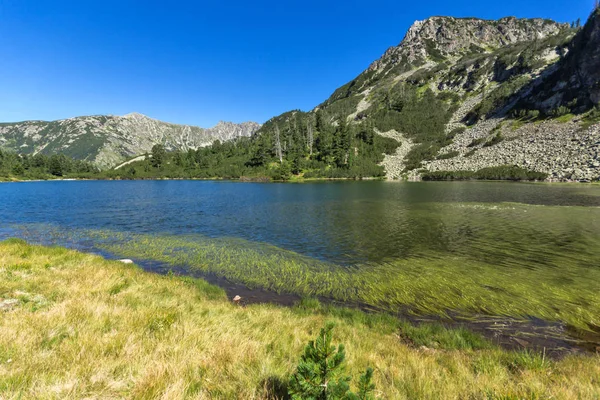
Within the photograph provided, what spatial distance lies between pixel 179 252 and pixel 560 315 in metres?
24.2

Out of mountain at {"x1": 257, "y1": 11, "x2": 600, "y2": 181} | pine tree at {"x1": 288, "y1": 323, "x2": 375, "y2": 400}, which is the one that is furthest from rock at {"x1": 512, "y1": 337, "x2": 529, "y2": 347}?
mountain at {"x1": 257, "y1": 11, "x2": 600, "y2": 181}

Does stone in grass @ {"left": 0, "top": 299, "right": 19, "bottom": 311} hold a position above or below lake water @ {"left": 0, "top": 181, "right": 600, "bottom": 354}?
above

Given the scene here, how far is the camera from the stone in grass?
27.7 feet

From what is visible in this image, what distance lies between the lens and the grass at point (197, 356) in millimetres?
4891

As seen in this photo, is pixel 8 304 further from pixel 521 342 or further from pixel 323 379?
pixel 521 342

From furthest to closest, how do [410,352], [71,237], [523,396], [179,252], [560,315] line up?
[71,237] → [179,252] → [560,315] → [410,352] → [523,396]

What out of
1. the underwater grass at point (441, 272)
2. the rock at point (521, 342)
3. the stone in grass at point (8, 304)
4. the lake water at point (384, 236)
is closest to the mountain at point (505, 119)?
the lake water at point (384, 236)

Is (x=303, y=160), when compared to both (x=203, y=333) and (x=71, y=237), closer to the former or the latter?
(x=71, y=237)

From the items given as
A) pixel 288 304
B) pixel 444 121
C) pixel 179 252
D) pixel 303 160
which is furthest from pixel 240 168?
pixel 288 304

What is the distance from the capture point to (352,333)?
30.8 feet

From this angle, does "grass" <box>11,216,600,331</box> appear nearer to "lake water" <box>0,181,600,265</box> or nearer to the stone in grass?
"lake water" <box>0,181,600,265</box>

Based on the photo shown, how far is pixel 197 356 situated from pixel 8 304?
813cm

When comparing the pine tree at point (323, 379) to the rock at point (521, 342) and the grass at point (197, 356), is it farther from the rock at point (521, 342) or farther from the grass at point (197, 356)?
the rock at point (521, 342)

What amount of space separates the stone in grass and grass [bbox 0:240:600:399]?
22cm
